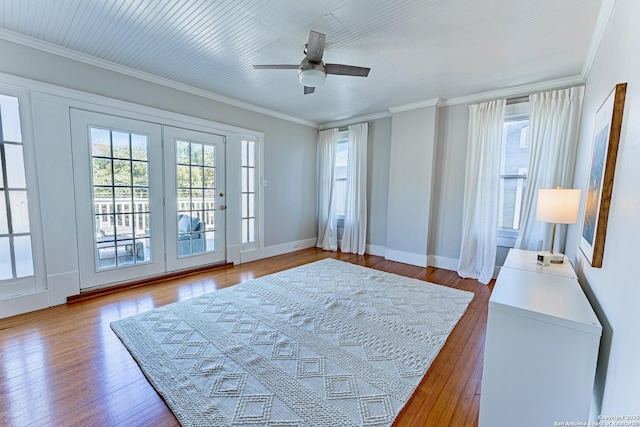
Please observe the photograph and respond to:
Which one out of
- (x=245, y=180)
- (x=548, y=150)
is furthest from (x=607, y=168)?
(x=245, y=180)

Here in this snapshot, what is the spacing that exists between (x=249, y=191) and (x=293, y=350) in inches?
126

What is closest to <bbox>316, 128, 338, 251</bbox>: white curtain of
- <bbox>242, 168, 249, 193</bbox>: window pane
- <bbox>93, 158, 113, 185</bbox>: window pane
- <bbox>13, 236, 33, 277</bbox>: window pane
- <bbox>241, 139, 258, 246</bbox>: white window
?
<bbox>241, 139, 258, 246</bbox>: white window

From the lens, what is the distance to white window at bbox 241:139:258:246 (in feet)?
15.0

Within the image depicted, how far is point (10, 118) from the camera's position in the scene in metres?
2.50

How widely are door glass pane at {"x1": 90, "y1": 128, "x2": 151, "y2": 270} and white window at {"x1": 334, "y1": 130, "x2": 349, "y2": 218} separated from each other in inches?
133

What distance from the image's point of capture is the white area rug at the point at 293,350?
1.53m

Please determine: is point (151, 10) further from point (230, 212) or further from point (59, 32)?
point (230, 212)

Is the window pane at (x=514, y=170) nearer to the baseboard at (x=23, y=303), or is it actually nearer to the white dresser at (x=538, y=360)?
the white dresser at (x=538, y=360)

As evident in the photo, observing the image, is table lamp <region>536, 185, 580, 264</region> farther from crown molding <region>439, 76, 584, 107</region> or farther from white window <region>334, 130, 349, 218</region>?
white window <region>334, 130, 349, 218</region>

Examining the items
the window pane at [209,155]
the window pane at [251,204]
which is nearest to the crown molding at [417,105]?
the window pane at [251,204]

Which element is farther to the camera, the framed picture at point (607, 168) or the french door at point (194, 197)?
the french door at point (194, 197)

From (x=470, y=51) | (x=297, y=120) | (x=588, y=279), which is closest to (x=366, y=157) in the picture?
(x=297, y=120)

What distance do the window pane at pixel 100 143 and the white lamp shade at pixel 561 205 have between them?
454 cm

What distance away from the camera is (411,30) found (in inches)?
90.7
